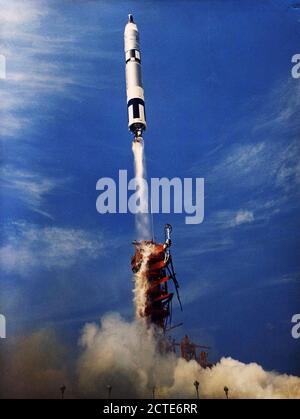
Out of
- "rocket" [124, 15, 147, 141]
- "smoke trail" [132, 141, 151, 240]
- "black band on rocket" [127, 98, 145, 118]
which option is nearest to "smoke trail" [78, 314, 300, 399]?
"smoke trail" [132, 141, 151, 240]

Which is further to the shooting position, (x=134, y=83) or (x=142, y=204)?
(x=134, y=83)

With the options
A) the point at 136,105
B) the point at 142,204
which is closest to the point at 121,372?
the point at 142,204

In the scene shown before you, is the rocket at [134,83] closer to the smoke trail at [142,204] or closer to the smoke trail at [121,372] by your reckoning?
the smoke trail at [142,204]

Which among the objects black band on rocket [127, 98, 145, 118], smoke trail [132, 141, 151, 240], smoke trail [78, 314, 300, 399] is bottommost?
smoke trail [78, 314, 300, 399]

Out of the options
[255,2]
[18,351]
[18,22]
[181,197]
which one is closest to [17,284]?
[18,351]

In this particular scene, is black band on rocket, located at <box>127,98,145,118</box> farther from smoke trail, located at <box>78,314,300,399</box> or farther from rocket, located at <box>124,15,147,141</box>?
smoke trail, located at <box>78,314,300,399</box>

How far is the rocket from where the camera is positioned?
7.98 meters

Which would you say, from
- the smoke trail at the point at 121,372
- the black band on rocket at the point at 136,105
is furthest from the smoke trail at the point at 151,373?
the black band on rocket at the point at 136,105

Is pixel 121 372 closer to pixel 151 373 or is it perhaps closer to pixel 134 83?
pixel 151 373

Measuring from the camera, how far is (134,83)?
8.02 metres

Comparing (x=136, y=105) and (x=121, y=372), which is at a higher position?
(x=136, y=105)

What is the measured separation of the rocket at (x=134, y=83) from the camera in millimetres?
7977
